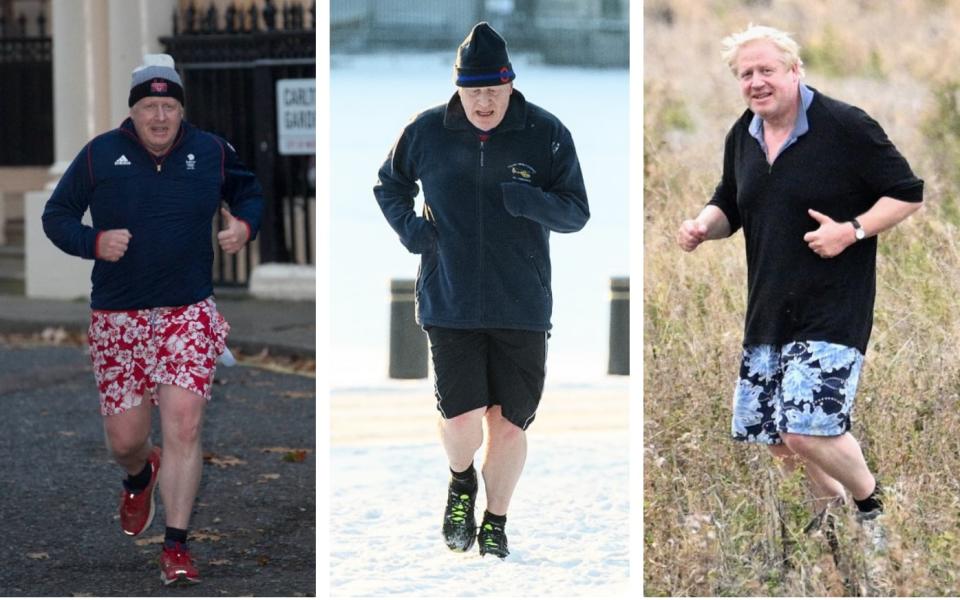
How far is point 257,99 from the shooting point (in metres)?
15.0

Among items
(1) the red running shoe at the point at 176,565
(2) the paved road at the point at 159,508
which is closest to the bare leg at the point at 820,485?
(2) the paved road at the point at 159,508

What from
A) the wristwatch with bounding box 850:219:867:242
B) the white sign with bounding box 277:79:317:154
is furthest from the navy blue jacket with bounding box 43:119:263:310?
the white sign with bounding box 277:79:317:154

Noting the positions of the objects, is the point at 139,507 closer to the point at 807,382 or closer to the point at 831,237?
the point at 807,382

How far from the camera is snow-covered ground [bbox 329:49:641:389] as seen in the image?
17.0ft

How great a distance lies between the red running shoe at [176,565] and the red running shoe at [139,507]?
1.55 ft

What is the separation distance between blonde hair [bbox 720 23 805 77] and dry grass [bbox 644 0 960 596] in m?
0.18

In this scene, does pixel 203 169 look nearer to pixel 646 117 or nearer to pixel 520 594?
pixel 646 117

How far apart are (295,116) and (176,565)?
8.93 metres

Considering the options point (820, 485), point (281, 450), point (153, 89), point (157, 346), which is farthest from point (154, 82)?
point (281, 450)

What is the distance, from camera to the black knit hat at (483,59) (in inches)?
200

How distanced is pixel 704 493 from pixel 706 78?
1.34m

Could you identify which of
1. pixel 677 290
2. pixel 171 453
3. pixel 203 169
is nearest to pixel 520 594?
pixel 677 290

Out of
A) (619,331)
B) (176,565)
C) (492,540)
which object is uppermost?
(619,331)

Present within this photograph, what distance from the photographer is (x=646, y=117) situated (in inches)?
→ 241
